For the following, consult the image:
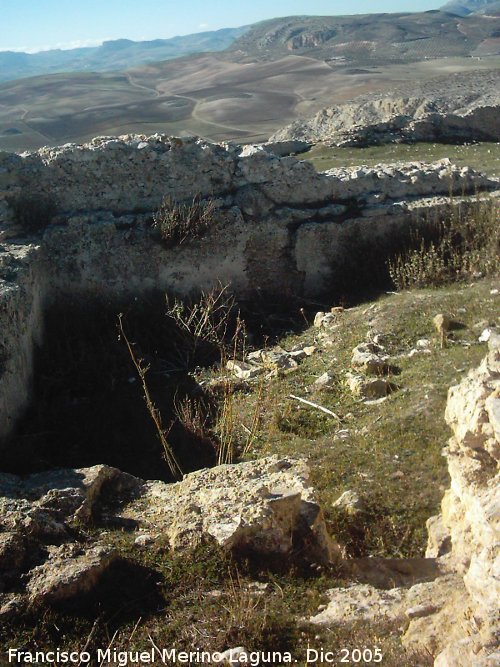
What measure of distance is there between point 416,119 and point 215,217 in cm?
1009

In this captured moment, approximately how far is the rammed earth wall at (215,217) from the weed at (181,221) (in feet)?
0.36

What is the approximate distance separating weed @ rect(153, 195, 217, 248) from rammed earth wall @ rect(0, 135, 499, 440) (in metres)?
0.11

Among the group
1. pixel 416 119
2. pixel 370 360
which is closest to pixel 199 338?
pixel 370 360

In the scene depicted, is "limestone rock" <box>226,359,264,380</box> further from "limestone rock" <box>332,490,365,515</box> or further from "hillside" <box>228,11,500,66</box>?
"hillside" <box>228,11,500,66</box>

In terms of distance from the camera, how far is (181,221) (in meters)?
9.10

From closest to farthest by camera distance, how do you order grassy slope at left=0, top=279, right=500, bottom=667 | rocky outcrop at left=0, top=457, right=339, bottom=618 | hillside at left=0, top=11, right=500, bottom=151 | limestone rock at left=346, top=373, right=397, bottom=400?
1. grassy slope at left=0, top=279, right=500, bottom=667
2. rocky outcrop at left=0, top=457, right=339, bottom=618
3. limestone rock at left=346, top=373, right=397, bottom=400
4. hillside at left=0, top=11, right=500, bottom=151

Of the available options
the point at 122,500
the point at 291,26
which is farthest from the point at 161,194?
the point at 291,26

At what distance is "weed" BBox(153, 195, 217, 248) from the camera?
9.05 metres

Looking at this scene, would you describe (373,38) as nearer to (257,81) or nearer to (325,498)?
(257,81)

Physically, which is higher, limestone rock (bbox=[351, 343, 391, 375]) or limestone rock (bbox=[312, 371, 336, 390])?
limestone rock (bbox=[351, 343, 391, 375])

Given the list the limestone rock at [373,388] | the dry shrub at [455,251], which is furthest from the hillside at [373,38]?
the limestone rock at [373,388]

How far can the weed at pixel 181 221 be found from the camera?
29.7ft

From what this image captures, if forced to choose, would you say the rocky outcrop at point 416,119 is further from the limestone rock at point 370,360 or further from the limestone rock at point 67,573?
the limestone rock at point 67,573

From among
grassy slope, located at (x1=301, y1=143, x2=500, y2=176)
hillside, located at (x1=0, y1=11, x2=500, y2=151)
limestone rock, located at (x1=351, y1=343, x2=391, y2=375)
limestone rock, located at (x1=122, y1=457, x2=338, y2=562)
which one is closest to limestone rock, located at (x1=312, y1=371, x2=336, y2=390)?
limestone rock, located at (x1=351, y1=343, x2=391, y2=375)
